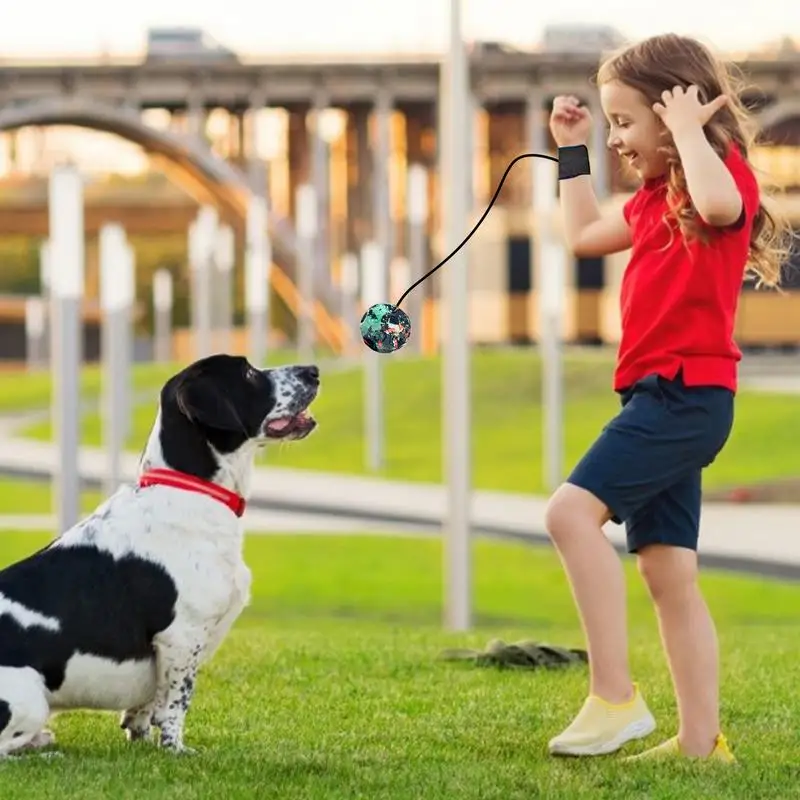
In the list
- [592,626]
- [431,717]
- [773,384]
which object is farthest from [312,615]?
[773,384]

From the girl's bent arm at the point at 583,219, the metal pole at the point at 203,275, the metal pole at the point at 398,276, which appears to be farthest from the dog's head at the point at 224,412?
the metal pole at the point at 398,276

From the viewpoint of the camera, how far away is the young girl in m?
5.18

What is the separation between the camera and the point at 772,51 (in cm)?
6531

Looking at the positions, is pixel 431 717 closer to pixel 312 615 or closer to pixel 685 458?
pixel 685 458

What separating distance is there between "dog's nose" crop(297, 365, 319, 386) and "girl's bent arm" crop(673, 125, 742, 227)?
1216 mm

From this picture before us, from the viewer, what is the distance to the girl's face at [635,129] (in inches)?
209

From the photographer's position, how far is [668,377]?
205 inches

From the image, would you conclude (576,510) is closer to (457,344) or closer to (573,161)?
(573,161)

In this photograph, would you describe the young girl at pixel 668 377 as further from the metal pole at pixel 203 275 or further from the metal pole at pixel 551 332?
the metal pole at pixel 203 275

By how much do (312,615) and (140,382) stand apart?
34.9 meters

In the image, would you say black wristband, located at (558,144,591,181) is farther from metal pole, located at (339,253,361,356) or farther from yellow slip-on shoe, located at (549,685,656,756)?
metal pole, located at (339,253,361,356)

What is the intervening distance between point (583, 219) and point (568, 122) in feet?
0.88

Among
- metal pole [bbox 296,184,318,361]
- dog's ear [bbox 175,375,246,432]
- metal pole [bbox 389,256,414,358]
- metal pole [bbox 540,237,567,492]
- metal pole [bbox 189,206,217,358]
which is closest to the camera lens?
dog's ear [bbox 175,375,246,432]

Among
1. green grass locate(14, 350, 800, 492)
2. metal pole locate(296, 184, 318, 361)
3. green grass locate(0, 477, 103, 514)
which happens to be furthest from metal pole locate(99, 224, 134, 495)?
metal pole locate(296, 184, 318, 361)
